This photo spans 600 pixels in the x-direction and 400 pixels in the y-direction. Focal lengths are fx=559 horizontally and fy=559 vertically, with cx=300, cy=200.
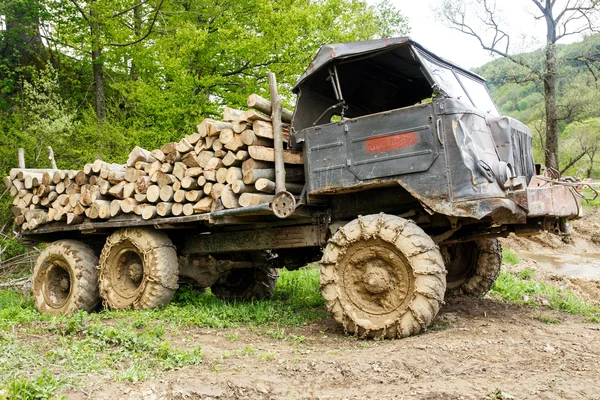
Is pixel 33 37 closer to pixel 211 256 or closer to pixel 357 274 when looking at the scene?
pixel 211 256

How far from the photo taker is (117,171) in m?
7.67

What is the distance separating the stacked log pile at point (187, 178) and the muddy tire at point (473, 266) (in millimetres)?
2338

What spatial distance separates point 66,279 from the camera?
28.1 feet

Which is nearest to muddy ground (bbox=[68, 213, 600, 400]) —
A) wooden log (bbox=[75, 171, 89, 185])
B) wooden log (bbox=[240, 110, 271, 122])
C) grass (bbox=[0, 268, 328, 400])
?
grass (bbox=[0, 268, 328, 400])

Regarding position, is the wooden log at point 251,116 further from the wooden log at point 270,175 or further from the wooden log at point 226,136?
the wooden log at point 270,175

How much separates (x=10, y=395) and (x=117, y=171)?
4.64 metres

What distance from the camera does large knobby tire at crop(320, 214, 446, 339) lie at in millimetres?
5266

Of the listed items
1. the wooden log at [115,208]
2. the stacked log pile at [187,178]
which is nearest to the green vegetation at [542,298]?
the stacked log pile at [187,178]

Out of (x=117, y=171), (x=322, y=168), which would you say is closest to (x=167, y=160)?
(x=117, y=171)

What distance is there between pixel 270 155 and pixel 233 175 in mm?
490

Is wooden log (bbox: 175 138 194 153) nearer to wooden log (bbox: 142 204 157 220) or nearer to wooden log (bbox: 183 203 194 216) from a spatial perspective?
wooden log (bbox: 183 203 194 216)

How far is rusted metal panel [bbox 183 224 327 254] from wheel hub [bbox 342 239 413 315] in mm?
888

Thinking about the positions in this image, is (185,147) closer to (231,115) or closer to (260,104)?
(231,115)

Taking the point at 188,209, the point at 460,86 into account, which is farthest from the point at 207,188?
Answer: the point at 460,86
